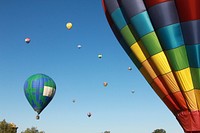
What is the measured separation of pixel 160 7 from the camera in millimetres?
11102

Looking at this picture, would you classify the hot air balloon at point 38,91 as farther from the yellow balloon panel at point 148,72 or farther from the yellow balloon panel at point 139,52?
the yellow balloon panel at point 139,52

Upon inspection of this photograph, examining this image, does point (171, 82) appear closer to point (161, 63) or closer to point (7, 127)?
point (161, 63)

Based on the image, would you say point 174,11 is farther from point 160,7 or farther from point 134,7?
point 134,7

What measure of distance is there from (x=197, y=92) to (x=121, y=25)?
4.43 meters

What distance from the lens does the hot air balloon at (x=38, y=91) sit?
23.8 metres

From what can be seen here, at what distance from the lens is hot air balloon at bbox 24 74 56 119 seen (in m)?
23.8

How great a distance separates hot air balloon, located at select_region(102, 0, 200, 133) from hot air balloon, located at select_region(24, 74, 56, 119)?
42.8 feet

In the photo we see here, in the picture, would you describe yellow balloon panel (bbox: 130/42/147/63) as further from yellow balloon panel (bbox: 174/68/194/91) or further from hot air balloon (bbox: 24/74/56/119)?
hot air balloon (bbox: 24/74/56/119)

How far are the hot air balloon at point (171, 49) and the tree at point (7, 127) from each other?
132 feet

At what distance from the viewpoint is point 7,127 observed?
48562 millimetres

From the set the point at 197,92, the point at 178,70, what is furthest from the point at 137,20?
the point at 197,92

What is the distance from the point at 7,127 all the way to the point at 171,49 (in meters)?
42.4

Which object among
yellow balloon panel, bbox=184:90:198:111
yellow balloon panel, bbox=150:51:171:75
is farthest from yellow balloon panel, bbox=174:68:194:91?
yellow balloon panel, bbox=150:51:171:75

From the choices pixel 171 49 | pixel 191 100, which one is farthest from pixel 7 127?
pixel 191 100
